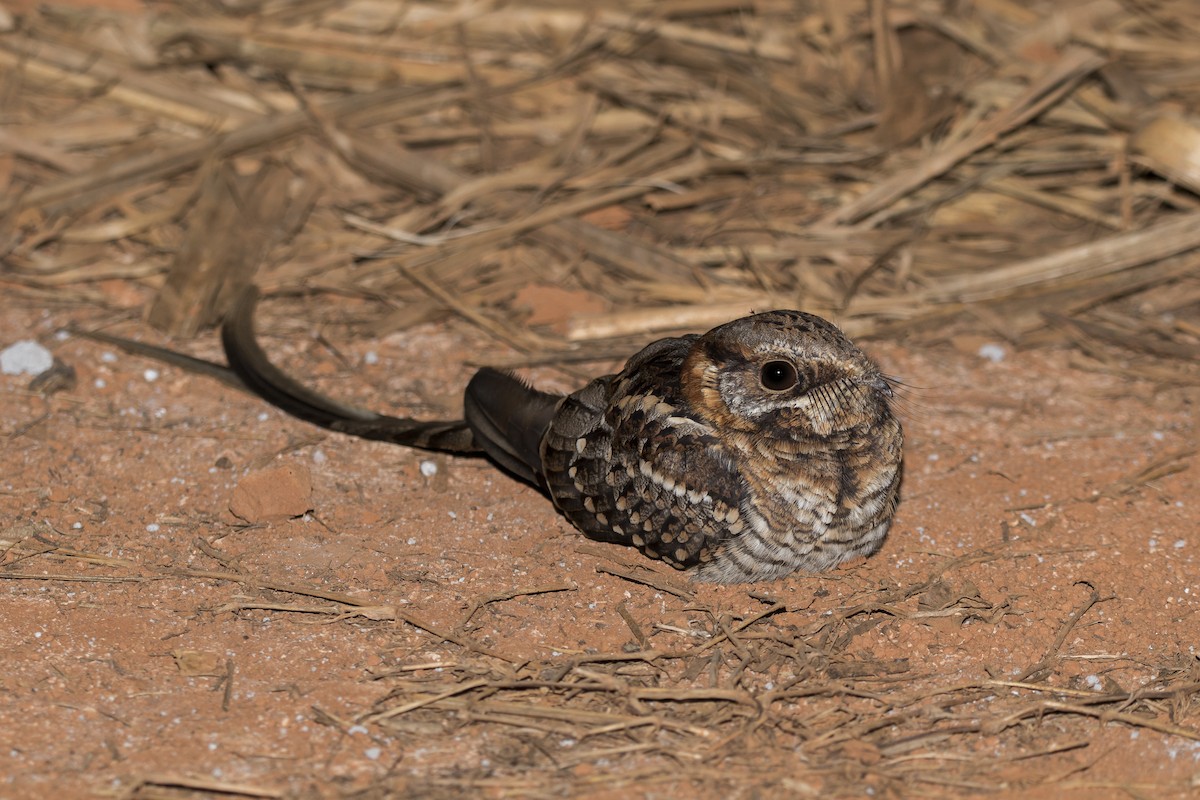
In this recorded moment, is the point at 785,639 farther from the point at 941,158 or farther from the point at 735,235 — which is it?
the point at 941,158

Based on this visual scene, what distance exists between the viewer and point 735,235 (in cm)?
538

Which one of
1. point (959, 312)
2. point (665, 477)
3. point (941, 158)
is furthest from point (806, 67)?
point (665, 477)

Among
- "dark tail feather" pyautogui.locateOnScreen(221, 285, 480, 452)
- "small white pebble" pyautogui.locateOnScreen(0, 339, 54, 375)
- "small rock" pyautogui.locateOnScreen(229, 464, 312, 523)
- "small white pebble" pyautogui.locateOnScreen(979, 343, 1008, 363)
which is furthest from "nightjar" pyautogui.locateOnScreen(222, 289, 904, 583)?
"small white pebble" pyautogui.locateOnScreen(0, 339, 54, 375)

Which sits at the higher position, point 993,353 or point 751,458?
point 751,458

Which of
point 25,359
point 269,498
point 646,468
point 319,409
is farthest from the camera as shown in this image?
point 25,359

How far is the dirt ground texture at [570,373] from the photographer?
315cm

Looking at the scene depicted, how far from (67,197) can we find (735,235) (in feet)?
8.72

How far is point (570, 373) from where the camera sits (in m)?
4.78

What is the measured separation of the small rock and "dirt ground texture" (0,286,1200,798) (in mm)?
41

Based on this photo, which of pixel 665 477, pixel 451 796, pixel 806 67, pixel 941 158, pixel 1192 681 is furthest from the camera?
pixel 806 67

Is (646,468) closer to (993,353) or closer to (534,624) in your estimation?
(534,624)

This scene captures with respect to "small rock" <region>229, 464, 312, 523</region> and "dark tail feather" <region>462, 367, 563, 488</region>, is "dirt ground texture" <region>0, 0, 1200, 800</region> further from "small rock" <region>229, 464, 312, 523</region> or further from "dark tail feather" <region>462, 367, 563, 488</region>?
"dark tail feather" <region>462, 367, 563, 488</region>

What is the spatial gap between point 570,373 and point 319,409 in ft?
3.03

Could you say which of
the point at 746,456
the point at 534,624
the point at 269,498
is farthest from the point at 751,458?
the point at 269,498
